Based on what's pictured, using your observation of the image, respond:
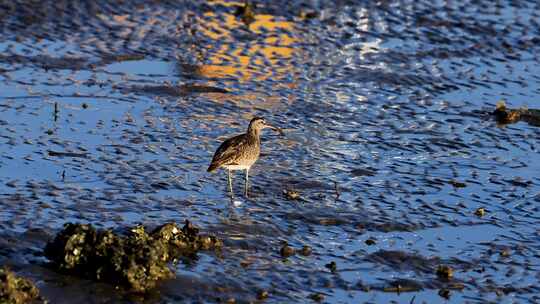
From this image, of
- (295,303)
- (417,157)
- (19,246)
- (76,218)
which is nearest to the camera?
(295,303)

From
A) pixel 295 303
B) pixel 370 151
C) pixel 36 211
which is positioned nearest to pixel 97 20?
pixel 370 151

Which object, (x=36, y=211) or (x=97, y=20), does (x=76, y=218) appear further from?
(x=97, y=20)

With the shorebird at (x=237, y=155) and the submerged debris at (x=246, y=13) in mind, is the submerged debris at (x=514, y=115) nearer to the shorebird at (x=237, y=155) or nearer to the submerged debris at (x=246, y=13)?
the shorebird at (x=237, y=155)

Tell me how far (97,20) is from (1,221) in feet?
27.5

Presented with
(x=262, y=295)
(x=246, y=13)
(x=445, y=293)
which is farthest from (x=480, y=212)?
(x=246, y=13)

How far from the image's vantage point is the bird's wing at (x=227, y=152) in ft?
43.4

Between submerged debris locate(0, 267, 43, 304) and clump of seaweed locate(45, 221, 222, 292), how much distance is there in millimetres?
660

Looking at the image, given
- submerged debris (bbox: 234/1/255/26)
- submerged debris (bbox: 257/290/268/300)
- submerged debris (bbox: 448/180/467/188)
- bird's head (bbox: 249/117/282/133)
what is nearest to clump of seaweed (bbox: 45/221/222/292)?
submerged debris (bbox: 257/290/268/300)

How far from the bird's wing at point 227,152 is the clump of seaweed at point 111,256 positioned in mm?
2652

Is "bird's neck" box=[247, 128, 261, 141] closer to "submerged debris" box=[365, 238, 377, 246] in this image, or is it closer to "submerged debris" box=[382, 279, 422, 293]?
"submerged debris" box=[365, 238, 377, 246]

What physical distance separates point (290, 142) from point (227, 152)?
189 centimetres

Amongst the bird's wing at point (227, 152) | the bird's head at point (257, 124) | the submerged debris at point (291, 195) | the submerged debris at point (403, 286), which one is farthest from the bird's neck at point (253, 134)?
the submerged debris at point (403, 286)

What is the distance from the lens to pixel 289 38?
1939 cm

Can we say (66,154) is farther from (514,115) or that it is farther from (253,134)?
(514,115)
